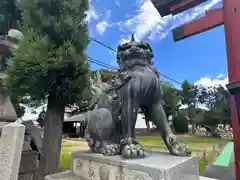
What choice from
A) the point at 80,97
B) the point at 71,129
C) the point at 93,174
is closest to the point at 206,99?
the point at 71,129

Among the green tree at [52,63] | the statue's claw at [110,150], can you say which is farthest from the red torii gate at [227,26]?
the green tree at [52,63]

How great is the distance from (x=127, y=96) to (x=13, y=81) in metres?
1.91

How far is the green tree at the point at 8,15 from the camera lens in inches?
151

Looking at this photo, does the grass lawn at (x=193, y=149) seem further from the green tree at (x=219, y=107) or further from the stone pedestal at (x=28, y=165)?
the green tree at (x=219, y=107)

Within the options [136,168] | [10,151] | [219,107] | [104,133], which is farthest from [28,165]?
[219,107]

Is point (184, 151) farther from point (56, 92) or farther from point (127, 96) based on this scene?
point (56, 92)

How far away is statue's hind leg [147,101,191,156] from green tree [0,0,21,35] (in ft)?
11.6

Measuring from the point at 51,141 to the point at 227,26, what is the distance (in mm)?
2684

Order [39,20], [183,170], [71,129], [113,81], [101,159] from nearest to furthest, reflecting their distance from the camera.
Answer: [183,170] → [101,159] → [113,81] → [39,20] → [71,129]

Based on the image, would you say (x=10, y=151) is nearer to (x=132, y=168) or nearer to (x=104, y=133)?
(x=104, y=133)

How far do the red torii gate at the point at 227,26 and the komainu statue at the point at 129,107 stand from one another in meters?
0.65

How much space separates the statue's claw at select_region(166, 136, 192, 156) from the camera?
1365 millimetres

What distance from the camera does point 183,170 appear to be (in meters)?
1.22

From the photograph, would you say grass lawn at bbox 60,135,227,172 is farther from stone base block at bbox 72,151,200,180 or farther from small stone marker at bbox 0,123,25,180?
small stone marker at bbox 0,123,25,180
